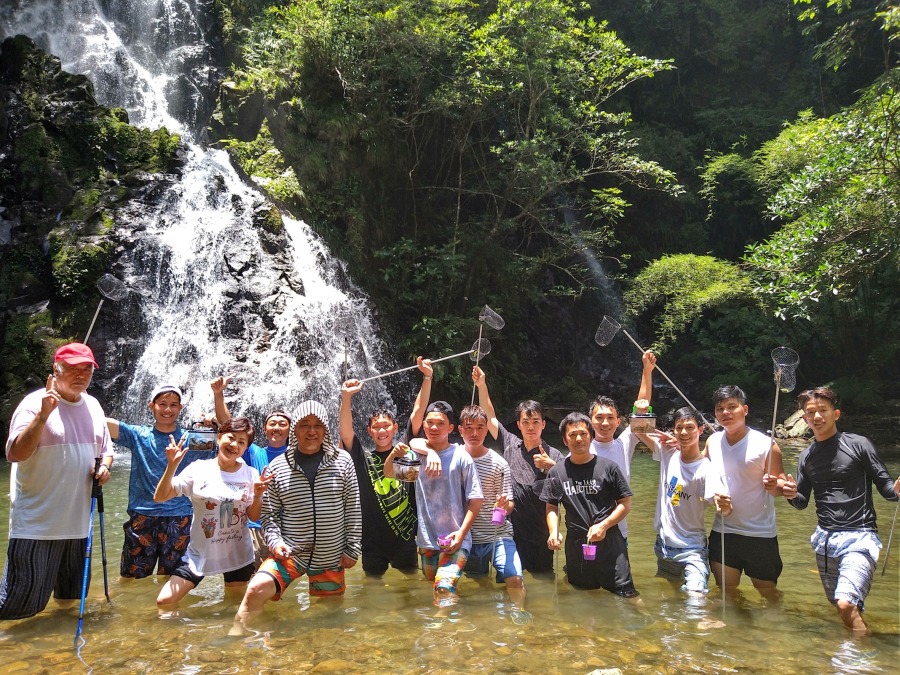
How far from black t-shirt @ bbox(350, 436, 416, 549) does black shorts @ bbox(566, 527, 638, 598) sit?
1.28 m

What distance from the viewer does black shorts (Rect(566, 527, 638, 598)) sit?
15.4ft

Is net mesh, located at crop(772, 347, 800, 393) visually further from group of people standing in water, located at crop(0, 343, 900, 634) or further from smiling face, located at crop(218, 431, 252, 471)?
smiling face, located at crop(218, 431, 252, 471)

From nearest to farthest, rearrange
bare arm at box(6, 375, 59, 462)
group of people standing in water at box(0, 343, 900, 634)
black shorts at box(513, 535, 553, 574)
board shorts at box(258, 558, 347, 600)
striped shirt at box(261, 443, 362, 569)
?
bare arm at box(6, 375, 59, 462) → group of people standing in water at box(0, 343, 900, 634) → board shorts at box(258, 558, 347, 600) → striped shirt at box(261, 443, 362, 569) → black shorts at box(513, 535, 553, 574)

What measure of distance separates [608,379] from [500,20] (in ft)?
31.8

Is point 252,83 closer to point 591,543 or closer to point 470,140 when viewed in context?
point 470,140

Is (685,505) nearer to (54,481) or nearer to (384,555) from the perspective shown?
(384,555)

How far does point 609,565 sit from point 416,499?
1421mm

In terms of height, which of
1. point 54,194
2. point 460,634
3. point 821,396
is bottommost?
point 460,634

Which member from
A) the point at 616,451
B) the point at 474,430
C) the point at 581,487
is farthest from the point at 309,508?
the point at 616,451

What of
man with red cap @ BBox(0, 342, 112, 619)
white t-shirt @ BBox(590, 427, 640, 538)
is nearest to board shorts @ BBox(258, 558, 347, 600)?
man with red cap @ BBox(0, 342, 112, 619)

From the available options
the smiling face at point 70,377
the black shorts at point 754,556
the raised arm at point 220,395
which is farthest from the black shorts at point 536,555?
the smiling face at point 70,377

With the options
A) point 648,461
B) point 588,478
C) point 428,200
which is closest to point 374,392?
point 648,461

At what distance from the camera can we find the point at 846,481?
4363 millimetres

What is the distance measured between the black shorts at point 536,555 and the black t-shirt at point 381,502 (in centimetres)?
85
